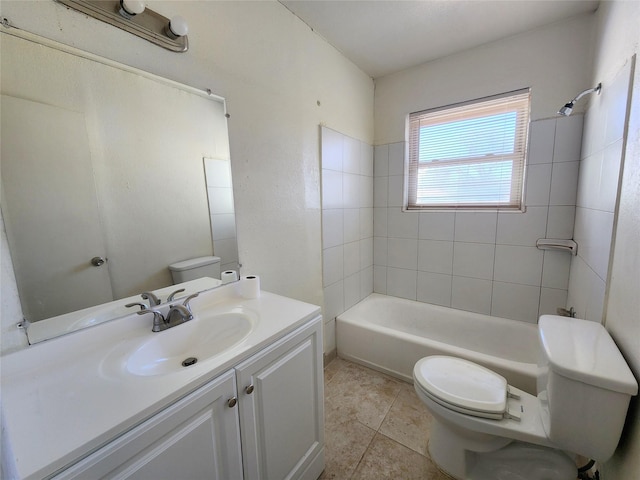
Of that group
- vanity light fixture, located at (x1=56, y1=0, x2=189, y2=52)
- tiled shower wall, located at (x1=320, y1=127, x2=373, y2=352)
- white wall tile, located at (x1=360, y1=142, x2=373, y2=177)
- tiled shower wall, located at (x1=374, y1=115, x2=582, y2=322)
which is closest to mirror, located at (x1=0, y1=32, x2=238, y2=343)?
vanity light fixture, located at (x1=56, y1=0, x2=189, y2=52)

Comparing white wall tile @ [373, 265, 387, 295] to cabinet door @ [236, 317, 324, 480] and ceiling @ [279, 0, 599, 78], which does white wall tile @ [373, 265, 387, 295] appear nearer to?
cabinet door @ [236, 317, 324, 480]

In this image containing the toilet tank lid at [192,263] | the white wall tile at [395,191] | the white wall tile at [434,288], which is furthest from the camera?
the white wall tile at [395,191]

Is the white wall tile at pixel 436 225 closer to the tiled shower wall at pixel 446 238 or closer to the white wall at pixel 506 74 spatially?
the tiled shower wall at pixel 446 238

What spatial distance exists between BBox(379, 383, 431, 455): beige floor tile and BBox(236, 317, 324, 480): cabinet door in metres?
0.49

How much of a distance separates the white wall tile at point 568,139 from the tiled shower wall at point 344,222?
4.42 ft

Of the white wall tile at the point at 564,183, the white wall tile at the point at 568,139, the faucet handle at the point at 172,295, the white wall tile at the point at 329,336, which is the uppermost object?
the white wall tile at the point at 568,139

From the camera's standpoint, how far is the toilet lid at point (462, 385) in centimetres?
111

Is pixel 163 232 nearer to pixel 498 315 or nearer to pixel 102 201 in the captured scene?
pixel 102 201

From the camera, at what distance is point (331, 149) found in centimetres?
196

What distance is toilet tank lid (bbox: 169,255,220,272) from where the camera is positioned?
115cm

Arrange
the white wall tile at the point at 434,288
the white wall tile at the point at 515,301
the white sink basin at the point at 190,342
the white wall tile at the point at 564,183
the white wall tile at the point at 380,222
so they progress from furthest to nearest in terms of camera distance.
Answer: the white wall tile at the point at 380,222 → the white wall tile at the point at 434,288 → the white wall tile at the point at 515,301 → the white wall tile at the point at 564,183 → the white sink basin at the point at 190,342

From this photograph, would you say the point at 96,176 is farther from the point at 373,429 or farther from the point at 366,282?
the point at 366,282

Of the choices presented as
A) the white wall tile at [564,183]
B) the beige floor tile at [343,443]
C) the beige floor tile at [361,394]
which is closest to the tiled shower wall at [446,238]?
the white wall tile at [564,183]

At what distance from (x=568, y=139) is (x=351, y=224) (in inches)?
62.1
